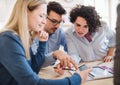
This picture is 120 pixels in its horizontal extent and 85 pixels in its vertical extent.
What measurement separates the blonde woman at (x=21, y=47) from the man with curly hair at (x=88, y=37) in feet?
2.61

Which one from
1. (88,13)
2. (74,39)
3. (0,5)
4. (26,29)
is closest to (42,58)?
(26,29)

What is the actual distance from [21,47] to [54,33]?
120 centimetres

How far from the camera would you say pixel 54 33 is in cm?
213

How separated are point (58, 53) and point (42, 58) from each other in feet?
0.42

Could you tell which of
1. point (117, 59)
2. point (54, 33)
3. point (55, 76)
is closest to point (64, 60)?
point (55, 76)

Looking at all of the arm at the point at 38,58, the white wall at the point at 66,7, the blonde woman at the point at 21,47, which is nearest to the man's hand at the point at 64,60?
the arm at the point at 38,58

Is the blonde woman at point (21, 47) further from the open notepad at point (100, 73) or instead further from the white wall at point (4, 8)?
Result: the white wall at point (4, 8)

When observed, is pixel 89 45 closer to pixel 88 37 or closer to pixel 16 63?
pixel 88 37

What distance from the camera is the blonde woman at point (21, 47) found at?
2.90ft

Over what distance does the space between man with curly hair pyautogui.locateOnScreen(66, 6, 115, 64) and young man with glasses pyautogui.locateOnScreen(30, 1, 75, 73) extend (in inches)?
6.2

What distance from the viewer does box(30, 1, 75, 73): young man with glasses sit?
1448 mm

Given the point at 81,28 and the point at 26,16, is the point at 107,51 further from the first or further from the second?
the point at 26,16

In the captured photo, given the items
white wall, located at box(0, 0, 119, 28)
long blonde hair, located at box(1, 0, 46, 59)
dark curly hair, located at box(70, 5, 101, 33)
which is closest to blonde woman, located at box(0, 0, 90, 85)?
long blonde hair, located at box(1, 0, 46, 59)

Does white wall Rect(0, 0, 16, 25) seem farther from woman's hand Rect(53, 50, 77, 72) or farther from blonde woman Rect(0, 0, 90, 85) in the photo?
blonde woman Rect(0, 0, 90, 85)
